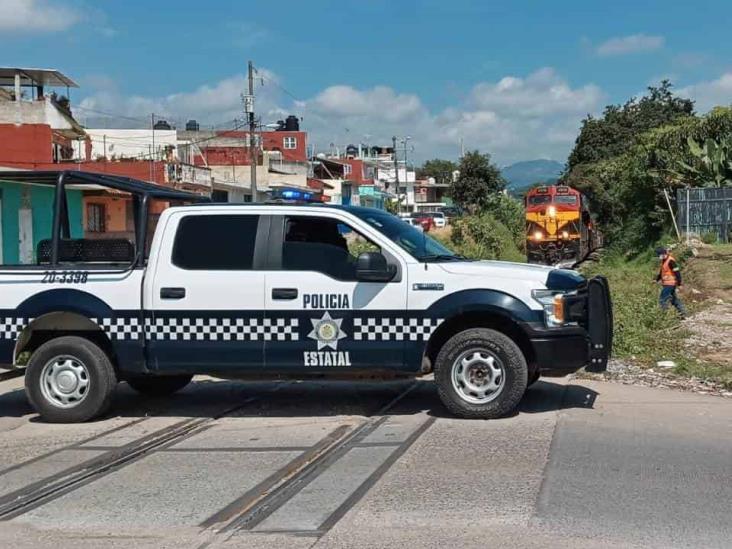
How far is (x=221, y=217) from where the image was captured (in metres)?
8.69

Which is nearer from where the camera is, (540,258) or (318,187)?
(540,258)

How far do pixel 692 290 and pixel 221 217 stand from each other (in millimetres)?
15560

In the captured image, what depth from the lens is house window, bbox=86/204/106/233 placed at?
1047 cm

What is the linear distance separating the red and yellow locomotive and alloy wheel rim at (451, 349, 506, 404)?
97.7ft

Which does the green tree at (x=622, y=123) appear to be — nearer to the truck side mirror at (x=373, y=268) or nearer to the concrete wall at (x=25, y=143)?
the concrete wall at (x=25, y=143)

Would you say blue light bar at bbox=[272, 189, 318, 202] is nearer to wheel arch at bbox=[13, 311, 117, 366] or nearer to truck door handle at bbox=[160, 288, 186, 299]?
truck door handle at bbox=[160, 288, 186, 299]

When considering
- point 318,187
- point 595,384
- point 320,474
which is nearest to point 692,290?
point 595,384

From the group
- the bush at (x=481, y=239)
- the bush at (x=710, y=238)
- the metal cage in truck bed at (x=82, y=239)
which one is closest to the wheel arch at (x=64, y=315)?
the metal cage in truck bed at (x=82, y=239)

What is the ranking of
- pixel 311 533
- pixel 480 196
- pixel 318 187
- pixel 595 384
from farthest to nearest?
1. pixel 318 187
2. pixel 480 196
3. pixel 595 384
4. pixel 311 533

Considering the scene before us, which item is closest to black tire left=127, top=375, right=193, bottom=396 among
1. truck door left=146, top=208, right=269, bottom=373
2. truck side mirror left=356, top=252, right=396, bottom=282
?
truck door left=146, top=208, right=269, bottom=373

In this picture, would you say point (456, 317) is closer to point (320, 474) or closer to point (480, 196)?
point (320, 474)

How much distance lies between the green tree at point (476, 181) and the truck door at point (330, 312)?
Answer: 168 ft

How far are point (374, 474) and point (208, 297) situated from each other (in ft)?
9.13

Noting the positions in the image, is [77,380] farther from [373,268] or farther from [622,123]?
[622,123]
